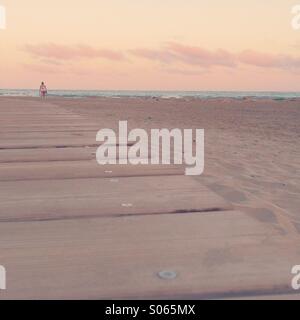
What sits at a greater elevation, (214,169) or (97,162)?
(97,162)

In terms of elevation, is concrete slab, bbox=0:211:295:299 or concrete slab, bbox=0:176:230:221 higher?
concrete slab, bbox=0:176:230:221

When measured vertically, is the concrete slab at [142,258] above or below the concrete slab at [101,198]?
below

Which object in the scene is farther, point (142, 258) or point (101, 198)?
point (101, 198)

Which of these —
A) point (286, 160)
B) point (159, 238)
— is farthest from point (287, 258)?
point (286, 160)

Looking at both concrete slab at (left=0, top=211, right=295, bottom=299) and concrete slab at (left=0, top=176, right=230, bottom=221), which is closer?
concrete slab at (left=0, top=211, right=295, bottom=299)

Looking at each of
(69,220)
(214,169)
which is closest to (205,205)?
(69,220)

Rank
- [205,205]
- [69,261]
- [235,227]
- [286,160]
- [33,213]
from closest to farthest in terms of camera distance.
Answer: [69,261]
[235,227]
[33,213]
[205,205]
[286,160]

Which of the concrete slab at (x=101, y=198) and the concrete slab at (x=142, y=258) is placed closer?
the concrete slab at (x=142, y=258)

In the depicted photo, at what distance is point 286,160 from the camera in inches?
251

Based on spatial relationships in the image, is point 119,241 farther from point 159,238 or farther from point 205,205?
point 205,205

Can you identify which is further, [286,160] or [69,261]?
[286,160]

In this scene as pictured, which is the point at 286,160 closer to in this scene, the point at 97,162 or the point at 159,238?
the point at 97,162
